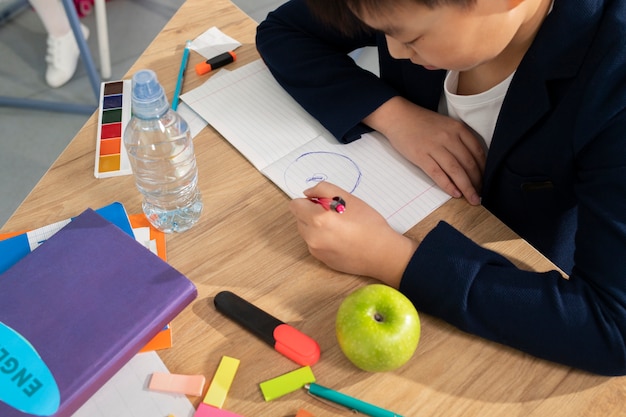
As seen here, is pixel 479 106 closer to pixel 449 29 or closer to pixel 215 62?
pixel 449 29

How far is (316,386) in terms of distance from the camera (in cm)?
68

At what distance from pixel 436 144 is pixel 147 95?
1.47 ft

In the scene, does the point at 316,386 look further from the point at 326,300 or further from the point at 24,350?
the point at 24,350

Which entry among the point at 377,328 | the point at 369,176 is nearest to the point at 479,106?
the point at 369,176

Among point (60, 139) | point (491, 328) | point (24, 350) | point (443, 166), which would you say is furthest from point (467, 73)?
point (60, 139)

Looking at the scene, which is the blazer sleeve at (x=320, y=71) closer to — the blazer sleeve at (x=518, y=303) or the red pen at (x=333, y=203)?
the red pen at (x=333, y=203)

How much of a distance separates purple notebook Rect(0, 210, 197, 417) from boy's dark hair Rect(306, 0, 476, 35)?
14.7 inches

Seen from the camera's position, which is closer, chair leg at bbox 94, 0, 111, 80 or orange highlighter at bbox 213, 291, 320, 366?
orange highlighter at bbox 213, 291, 320, 366

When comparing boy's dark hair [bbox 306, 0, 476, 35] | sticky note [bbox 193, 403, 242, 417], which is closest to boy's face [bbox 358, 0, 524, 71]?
boy's dark hair [bbox 306, 0, 476, 35]

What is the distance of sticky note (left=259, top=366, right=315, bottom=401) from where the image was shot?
678mm

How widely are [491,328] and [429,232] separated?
0.15 meters

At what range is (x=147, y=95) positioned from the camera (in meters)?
0.72

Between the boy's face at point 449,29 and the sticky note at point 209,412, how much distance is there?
473mm

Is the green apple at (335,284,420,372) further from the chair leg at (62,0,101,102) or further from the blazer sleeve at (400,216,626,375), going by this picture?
the chair leg at (62,0,101,102)
